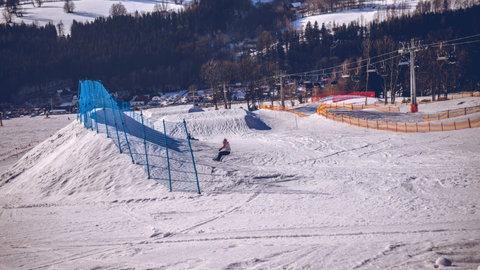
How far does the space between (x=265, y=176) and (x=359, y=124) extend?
15.3 m

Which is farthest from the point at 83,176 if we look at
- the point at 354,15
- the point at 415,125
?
the point at 354,15

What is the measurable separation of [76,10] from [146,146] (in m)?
171

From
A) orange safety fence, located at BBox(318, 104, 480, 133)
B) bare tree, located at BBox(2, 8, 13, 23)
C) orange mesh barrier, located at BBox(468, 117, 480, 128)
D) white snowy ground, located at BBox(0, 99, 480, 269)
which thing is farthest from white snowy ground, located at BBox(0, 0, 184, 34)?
orange mesh barrier, located at BBox(468, 117, 480, 128)

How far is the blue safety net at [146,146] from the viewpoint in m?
12.5

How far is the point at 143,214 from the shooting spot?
974 centimetres

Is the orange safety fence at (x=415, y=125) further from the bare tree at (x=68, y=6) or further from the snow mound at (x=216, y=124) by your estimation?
the bare tree at (x=68, y=6)

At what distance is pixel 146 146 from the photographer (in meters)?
14.9

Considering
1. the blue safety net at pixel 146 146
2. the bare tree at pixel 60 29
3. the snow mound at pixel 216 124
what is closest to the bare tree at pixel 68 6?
the bare tree at pixel 60 29

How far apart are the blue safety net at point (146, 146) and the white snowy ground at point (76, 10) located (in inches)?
5219

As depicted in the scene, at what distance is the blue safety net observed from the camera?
12.5 meters

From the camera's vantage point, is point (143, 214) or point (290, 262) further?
point (143, 214)

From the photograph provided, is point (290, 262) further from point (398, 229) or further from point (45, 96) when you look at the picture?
point (45, 96)

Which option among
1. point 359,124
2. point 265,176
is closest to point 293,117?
point 359,124

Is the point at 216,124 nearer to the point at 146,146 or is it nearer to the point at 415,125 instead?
the point at 146,146
